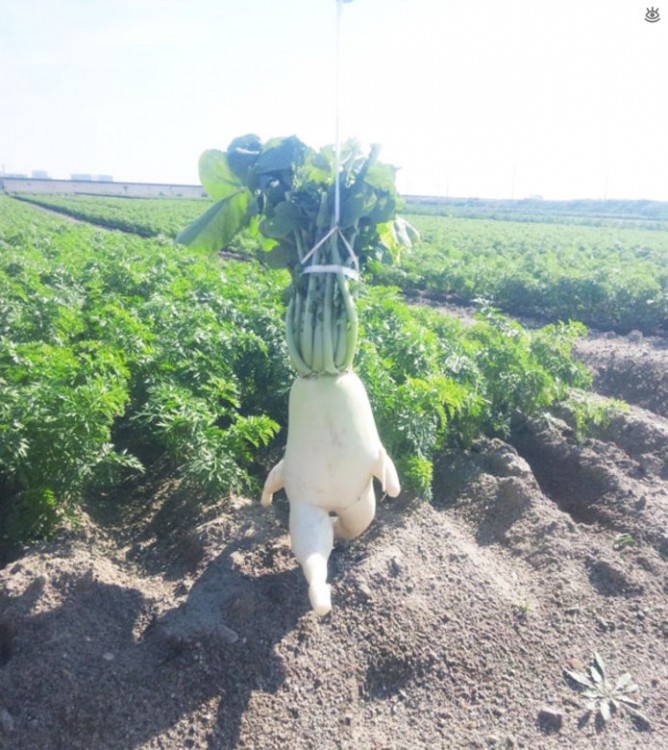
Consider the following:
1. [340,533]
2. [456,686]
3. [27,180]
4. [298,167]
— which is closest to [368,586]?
[340,533]

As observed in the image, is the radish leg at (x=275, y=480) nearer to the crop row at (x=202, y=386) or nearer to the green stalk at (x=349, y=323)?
Answer: the crop row at (x=202, y=386)

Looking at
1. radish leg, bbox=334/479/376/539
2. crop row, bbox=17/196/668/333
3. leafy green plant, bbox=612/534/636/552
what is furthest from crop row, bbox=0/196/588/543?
crop row, bbox=17/196/668/333

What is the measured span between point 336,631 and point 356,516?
67cm

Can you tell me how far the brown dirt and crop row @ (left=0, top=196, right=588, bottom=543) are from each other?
0.42m

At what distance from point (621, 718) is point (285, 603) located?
1854mm

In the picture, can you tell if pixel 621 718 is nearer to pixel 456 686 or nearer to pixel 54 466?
pixel 456 686

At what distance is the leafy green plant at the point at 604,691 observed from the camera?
3.36m

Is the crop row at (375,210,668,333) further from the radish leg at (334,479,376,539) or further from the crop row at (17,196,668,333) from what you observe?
the radish leg at (334,479,376,539)

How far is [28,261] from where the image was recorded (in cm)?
1117

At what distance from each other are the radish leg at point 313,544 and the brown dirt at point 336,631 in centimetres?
37

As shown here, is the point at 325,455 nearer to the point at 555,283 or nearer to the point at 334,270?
the point at 334,270

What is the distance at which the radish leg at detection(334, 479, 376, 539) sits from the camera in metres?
3.86

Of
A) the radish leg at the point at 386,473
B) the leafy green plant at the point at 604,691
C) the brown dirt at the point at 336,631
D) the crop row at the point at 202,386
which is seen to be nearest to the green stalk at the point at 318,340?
the crop row at the point at 202,386

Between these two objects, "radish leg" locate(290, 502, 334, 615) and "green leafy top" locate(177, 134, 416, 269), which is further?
"green leafy top" locate(177, 134, 416, 269)
